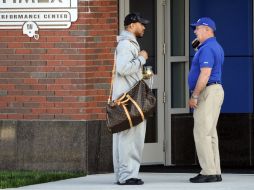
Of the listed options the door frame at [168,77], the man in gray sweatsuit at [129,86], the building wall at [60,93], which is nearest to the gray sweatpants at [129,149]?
the man in gray sweatsuit at [129,86]

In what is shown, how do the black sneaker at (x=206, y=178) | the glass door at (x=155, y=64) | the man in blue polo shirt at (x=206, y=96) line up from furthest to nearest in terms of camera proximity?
1. the glass door at (x=155, y=64)
2. the black sneaker at (x=206, y=178)
3. the man in blue polo shirt at (x=206, y=96)

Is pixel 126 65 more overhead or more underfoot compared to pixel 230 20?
more underfoot

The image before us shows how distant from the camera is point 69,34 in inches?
581

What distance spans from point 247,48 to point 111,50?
2.26m

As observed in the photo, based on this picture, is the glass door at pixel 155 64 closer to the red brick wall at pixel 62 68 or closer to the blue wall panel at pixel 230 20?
the blue wall panel at pixel 230 20

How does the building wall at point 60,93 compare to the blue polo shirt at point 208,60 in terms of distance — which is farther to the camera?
the building wall at point 60,93

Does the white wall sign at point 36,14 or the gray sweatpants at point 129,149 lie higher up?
the white wall sign at point 36,14

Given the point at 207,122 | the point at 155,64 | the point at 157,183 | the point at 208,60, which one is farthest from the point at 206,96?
the point at 155,64

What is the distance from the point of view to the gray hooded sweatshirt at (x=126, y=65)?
42.5ft

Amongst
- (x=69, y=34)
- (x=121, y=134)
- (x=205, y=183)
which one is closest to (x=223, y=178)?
(x=205, y=183)

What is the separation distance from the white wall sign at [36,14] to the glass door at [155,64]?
4.42 feet

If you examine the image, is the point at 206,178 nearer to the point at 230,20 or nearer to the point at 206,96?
the point at 206,96

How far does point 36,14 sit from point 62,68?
2.50 ft

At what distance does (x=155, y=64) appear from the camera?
15977 mm
